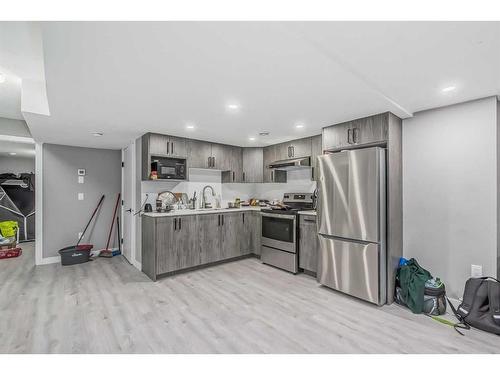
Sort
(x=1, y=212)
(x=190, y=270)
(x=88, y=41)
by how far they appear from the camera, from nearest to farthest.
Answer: (x=88, y=41)
(x=190, y=270)
(x=1, y=212)

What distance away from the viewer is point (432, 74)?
75.7 inches

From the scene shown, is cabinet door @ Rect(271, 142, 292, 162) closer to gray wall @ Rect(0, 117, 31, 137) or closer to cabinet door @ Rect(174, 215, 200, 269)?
cabinet door @ Rect(174, 215, 200, 269)

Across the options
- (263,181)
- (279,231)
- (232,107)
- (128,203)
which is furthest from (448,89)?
(128,203)

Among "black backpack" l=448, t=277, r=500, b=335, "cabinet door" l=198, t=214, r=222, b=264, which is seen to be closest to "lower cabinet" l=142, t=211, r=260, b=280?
"cabinet door" l=198, t=214, r=222, b=264

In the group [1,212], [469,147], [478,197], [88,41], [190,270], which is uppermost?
Answer: [88,41]

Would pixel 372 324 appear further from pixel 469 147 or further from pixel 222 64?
pixel 222 64

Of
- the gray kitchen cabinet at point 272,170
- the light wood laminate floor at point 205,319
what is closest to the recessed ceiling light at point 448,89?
the light wood laminate floor at point 205,319

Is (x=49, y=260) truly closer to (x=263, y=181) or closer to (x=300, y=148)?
(x=263, y=181)

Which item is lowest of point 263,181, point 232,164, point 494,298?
point 494,298

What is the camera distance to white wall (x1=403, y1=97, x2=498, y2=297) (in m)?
2.45

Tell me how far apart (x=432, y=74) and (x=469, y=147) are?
1.17m

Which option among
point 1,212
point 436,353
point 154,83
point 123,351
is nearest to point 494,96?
point 436,353

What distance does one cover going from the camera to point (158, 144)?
12.4 ft

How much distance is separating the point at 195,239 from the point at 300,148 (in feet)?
7.52
